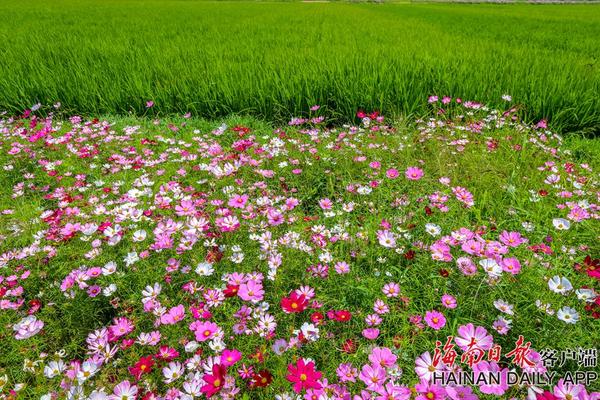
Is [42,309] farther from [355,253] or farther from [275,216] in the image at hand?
[355,253]

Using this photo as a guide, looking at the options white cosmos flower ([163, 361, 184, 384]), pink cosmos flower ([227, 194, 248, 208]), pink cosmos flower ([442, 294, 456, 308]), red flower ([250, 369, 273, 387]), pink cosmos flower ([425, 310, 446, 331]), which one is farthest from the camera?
pink cosmos flower ([227, 194, 248, 208])

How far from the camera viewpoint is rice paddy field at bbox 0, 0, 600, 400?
4.80 ft

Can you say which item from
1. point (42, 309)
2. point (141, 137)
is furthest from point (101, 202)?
point (141, 137)

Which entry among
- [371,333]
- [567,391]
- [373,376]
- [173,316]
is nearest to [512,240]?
[567,391]

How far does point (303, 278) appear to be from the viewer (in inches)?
73.9

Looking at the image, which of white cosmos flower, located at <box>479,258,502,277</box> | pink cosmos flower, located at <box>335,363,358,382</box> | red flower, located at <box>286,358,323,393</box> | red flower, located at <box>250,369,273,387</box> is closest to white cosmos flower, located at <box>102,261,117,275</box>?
red flower, located at <box>250,369,273,387</box>

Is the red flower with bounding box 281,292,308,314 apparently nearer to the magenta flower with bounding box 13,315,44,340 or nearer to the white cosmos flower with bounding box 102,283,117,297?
the white cosmos flower with bounding box 102,283,117,297

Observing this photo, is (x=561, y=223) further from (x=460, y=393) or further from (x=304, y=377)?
(x=304, y=377)

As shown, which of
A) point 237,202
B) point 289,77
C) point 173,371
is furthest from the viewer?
point 289,77

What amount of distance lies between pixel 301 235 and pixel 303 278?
0.34 meters

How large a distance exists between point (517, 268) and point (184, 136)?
10.5 feet

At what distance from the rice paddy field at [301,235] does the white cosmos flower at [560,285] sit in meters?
0.01

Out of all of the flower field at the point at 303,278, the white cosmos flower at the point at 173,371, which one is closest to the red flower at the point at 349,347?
the flower field at the point at 303,278

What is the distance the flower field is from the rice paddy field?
1cm
